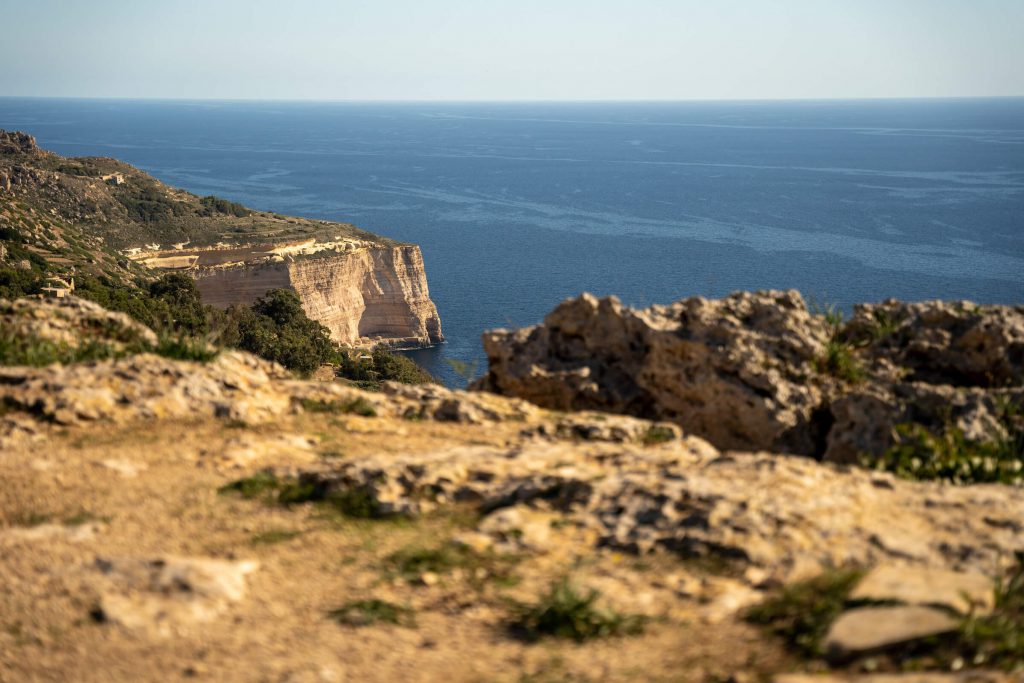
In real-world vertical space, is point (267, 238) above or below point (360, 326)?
above

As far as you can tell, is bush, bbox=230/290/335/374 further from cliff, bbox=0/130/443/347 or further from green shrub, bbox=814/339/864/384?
green shrub, bbox=814/339/864/384

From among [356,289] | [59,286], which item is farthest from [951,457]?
[356,289]

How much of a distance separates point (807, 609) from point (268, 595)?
133 inches

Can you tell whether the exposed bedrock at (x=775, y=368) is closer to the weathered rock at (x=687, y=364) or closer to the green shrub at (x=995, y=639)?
the weathered rock at (x=687, y=364)

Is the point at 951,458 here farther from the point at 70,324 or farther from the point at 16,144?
the point at 16,144

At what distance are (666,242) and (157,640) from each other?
92.3 metres

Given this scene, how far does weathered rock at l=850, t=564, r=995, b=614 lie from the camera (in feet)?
16.4

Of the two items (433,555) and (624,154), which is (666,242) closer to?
(433,555)

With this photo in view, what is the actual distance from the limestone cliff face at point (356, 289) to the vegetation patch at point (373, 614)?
196 feet

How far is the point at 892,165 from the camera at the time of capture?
164 meters

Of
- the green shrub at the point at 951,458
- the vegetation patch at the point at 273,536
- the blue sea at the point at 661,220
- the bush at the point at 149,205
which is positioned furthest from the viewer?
the blue sea at the point at 661,220

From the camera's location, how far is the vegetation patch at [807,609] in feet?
16.0

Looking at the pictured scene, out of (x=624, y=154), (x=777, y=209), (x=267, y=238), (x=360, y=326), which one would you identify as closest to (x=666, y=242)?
(x=777, y=209)

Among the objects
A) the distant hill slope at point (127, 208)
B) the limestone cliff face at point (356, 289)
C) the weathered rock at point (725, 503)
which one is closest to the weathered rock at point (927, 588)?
the weathered rock at point (725, 503)
